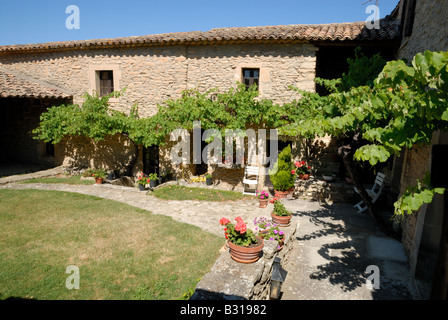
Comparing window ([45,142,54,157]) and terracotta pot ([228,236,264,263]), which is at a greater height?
window ([45,142,54,157])

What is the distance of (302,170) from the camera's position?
941 cm

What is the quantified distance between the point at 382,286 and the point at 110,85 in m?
12.3

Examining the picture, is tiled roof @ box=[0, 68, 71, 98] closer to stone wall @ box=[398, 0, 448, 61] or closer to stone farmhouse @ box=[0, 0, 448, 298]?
stone farmhouse @ box=[0, 0, 448, 298]

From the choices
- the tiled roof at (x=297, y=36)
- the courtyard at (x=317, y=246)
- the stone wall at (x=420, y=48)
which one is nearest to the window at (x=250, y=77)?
the tiled roof at (x=297, y=36)

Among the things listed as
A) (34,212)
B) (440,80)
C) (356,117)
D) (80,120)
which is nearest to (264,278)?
(356,117)

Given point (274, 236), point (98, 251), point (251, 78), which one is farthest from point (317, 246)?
point (251, 78)

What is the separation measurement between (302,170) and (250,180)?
1936mm

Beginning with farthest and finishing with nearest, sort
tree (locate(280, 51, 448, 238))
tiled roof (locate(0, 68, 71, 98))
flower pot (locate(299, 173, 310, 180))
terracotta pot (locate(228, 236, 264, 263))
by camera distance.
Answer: tiled roof (locate(0, 68, 71, 98)), flower pot (locate(299, 173, 310, 180)), terracotta pot (locate(228, 236, 264, 263)), tree (locate(280, 51, 448, 238))

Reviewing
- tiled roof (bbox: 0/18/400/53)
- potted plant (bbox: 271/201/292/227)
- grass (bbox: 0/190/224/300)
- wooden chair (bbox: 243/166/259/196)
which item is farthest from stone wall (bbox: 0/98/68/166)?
potted plant (bbox: 271/201/292/227)

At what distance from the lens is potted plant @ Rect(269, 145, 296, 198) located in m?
8.84

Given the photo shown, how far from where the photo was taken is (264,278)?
13.0 ft

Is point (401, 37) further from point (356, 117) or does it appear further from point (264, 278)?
point (264, 278)

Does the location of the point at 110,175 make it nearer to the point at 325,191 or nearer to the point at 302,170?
the point at 302,170

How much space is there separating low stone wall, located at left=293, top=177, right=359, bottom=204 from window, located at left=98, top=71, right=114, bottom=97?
30.4 feet
